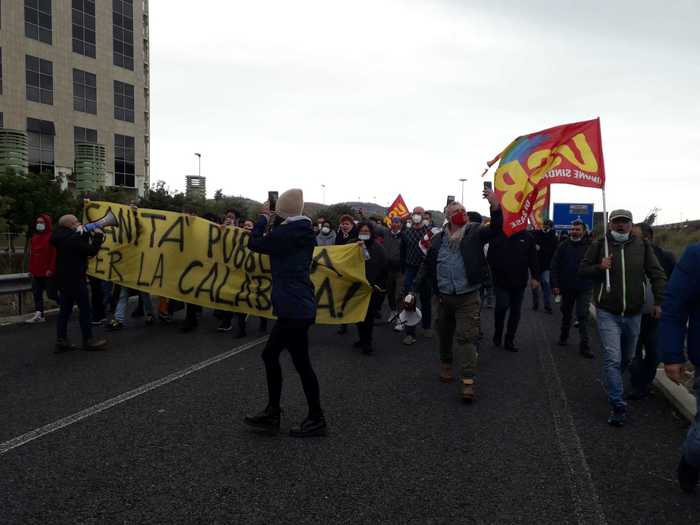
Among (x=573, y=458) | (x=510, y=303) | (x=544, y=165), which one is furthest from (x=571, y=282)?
(x=573, y=458)

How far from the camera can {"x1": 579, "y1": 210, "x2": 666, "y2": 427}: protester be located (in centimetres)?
553

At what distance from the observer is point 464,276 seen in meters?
6.12

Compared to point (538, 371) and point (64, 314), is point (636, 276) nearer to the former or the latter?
point (538, 371)

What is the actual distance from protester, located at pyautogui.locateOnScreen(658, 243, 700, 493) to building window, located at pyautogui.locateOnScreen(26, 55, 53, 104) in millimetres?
44463

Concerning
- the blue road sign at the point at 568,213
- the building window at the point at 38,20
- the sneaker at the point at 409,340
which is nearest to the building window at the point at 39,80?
the building window at the point at 38,20

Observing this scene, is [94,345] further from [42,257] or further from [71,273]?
[42,257]

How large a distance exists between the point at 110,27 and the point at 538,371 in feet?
157

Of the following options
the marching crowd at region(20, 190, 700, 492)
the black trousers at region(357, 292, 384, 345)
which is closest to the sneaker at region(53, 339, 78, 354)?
the marching crowd at region(20, 190, 700, 492)

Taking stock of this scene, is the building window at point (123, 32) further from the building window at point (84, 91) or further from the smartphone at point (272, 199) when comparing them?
the smartphone at point (272, 199)

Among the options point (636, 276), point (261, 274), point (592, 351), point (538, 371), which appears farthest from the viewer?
point (261, 274)

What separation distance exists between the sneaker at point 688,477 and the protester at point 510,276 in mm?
4633

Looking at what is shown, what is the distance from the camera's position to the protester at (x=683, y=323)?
3662mm

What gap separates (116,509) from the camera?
11.4 ft

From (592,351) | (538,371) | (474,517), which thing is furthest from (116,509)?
(592,351)
